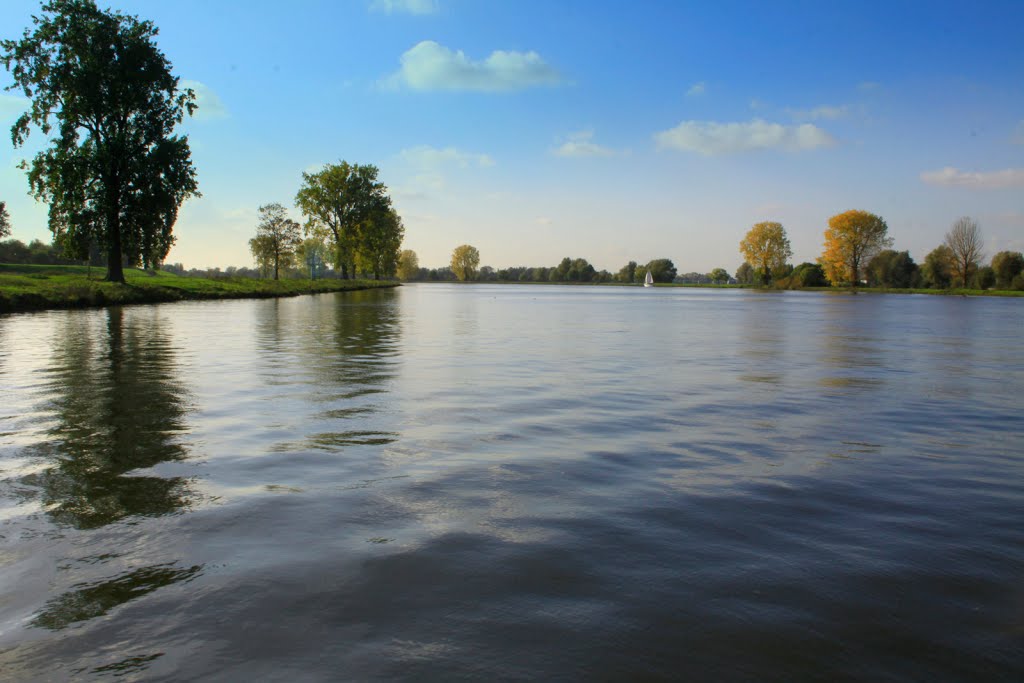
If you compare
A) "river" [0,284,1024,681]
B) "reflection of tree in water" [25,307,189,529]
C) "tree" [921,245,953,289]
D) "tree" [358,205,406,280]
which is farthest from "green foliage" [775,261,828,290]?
"reflection of tree in water" [25,307,189,529]

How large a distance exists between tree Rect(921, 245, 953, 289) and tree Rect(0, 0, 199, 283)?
117194mm

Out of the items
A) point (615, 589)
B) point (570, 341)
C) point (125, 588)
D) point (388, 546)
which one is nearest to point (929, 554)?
point (615, 589)

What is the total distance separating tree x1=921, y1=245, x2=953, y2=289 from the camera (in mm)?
114656

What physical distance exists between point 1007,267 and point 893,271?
787 inches

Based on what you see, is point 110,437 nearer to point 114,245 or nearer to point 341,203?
point 114,245

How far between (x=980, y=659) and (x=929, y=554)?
1416 mm

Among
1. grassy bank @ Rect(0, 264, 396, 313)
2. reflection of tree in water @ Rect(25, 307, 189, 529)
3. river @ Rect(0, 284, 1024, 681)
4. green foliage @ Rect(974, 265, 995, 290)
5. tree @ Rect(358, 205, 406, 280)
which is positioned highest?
tree @ Rect(358, 205, 406, 280)

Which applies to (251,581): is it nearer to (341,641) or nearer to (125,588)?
(125,588)

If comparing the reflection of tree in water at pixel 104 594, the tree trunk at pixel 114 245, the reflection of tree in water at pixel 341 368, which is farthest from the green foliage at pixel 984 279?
the reflection of tree in water at pixel 104 594

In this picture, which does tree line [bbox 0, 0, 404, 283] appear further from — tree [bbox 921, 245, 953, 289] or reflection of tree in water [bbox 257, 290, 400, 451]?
tree [bbox 921, 245, 953, 289]

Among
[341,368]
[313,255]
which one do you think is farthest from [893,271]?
[313,255]

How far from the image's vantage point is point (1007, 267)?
342 ft

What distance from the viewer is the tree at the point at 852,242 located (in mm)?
115062

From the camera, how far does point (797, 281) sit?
460ft
